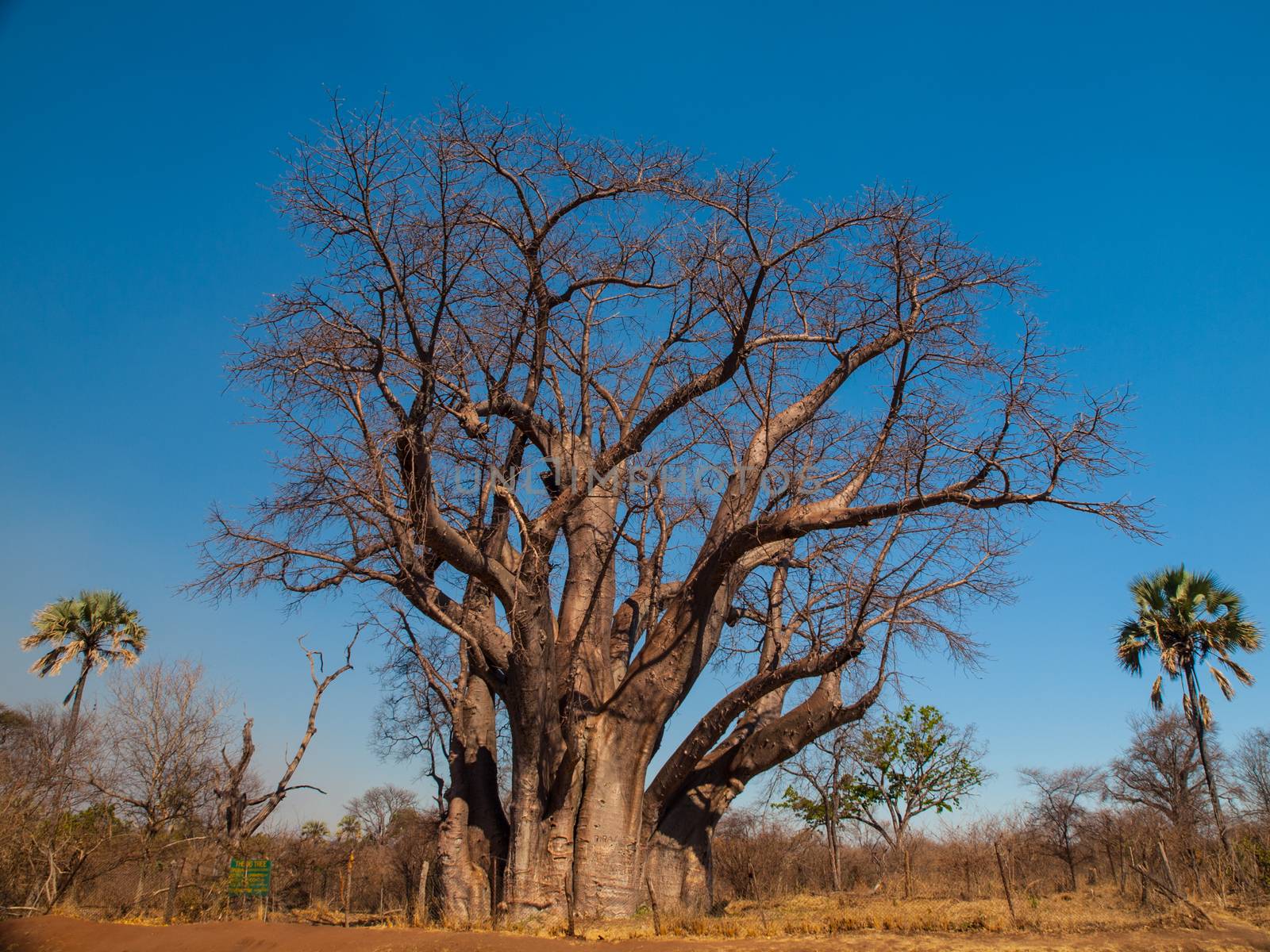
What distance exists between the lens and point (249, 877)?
38.5 feet

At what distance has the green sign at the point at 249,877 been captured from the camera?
38.2ft

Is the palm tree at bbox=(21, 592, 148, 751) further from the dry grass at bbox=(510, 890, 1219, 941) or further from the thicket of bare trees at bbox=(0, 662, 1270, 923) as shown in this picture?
the dry grass at bbox=(510, 890, 1219, 941)

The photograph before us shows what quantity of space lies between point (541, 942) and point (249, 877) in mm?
5916

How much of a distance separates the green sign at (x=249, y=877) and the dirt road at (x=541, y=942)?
6.04 feet

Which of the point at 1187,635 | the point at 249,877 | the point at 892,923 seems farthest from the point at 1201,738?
the point at 249,877

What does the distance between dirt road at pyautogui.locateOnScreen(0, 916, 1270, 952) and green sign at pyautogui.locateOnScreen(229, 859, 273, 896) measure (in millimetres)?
1842

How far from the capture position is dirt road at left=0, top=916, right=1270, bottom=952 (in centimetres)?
724

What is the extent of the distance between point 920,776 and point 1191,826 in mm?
6332

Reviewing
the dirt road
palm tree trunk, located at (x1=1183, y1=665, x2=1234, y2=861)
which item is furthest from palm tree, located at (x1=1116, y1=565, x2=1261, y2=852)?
the dirt road

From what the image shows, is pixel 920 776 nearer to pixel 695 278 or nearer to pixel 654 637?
pixel 654 637

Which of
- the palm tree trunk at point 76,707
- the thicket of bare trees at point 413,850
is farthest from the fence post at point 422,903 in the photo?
Answer: the palm tree trunk at point 76,707

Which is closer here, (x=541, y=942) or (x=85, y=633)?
(x=541, y=942)

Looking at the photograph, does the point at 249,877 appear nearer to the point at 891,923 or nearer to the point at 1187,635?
the point at 891,923

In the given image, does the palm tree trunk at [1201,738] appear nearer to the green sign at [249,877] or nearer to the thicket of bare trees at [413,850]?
the thicket of bare trees at [413,850]
